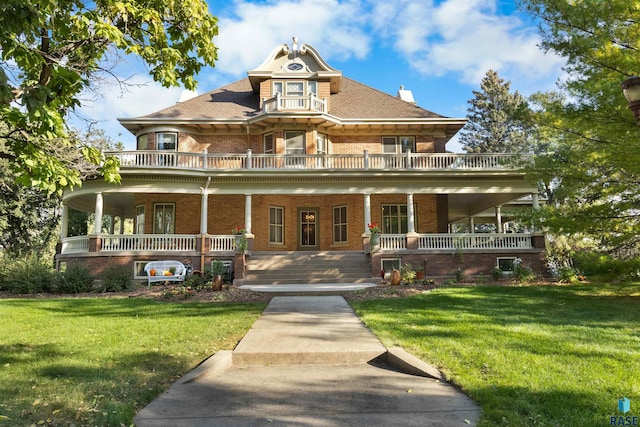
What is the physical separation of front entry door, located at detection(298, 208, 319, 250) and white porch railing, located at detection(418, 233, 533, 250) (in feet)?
19.5

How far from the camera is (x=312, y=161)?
2006cm

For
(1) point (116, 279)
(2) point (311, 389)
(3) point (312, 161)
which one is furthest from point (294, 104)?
(2) point (311, 389)

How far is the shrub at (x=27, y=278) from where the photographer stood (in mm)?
14602

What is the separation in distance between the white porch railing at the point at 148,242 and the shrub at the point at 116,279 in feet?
6.71

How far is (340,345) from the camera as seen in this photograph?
20.0 ft

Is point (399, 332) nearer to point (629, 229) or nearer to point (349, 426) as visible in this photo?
point (349, 426)

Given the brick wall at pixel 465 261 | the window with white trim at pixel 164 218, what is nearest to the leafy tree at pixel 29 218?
the window with white trim at pixel 164 218

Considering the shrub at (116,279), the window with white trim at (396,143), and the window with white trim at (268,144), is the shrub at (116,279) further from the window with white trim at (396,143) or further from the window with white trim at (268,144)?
the window with white trim at (396,143)

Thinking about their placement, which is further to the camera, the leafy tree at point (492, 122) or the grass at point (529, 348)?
the leafy tree at point (492, 122)

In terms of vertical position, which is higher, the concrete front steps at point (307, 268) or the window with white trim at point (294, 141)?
the window with white trim at point (294, 141)

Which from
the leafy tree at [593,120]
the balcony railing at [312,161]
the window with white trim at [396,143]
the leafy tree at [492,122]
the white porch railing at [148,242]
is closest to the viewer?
the leafy tree at [593,120]

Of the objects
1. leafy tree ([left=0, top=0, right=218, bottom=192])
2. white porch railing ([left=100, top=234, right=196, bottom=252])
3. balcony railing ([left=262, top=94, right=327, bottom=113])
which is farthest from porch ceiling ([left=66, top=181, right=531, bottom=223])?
leafy tree ([left=0, top=0, right=218, bottom=192])

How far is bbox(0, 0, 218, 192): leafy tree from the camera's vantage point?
4797 millimetres

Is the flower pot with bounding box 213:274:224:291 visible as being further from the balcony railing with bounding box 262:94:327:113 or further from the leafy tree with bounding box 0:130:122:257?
the leafy tree with bounding box 0:130:122:257
